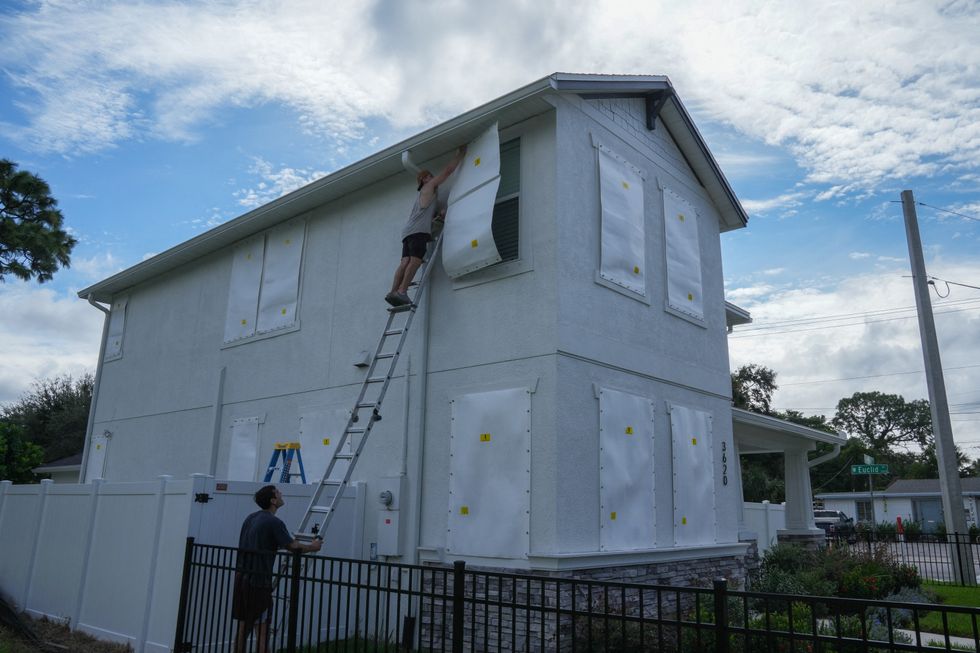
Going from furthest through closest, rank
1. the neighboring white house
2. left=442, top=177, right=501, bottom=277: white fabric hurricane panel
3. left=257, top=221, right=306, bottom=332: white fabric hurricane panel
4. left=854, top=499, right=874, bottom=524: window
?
left=854, top=499, right=874, bottom=524: window, the neighboring white house, left=257, top=221, right=306, bottom=332: white fabric hurricane panel, left=442, top=177, right=501, bottom=277: white fabric hurricane panel

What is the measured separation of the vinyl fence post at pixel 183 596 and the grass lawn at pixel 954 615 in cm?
780

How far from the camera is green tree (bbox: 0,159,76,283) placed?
19625 mm

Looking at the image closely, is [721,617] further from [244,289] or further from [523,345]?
[244,289]

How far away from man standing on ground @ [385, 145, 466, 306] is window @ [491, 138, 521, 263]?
63cm

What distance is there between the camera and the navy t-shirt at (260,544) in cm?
714

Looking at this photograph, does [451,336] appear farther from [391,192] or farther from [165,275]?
[165,275]

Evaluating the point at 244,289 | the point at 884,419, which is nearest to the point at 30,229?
the point at 244,289

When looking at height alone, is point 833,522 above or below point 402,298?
below

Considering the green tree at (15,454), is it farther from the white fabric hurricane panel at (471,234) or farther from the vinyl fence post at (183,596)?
the white fabric hurricane panel at (471,234)

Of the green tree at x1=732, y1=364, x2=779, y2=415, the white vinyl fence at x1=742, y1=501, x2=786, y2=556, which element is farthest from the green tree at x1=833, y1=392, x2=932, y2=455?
the white vinyl fence at x1=742, y1=501, x2=786, y2=556

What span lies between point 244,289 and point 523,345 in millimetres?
6893

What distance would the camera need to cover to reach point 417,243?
9875mm

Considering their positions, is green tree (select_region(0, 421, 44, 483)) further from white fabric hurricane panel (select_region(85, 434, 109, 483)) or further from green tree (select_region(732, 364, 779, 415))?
green tree (select_region(732, 364, 779, 415))

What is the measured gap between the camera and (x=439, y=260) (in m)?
10.1
